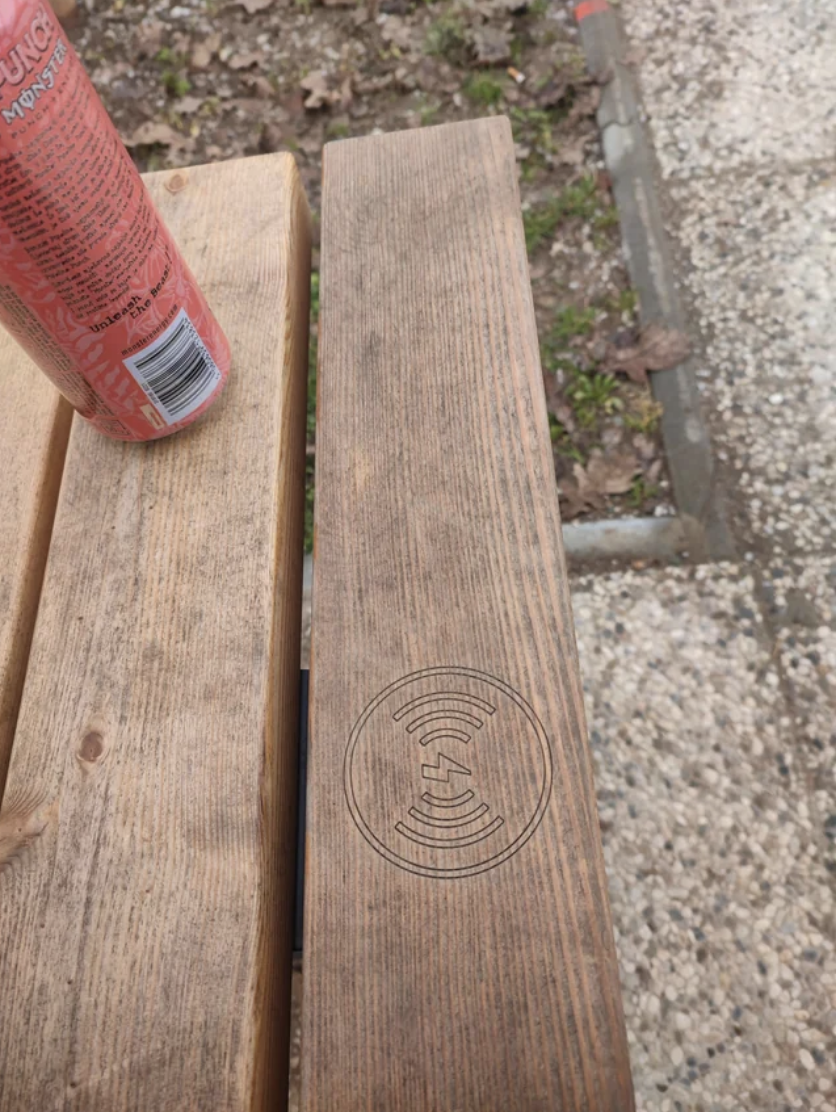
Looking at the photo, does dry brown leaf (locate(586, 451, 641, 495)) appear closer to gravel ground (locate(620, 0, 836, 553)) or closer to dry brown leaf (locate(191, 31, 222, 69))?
gravel ground (locate(620, 0, 836, 553))

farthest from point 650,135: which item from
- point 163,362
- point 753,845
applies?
point 163,362

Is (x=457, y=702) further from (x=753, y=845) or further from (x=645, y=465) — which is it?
(x=645, y=465)

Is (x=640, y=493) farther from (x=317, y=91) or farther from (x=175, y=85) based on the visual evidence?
(x=175, y=85)

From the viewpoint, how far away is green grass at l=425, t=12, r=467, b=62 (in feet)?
10.3

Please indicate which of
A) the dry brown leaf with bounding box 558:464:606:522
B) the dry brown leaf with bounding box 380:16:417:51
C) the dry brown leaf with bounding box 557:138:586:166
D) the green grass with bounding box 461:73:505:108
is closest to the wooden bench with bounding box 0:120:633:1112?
the dry brown leaf with bounding box 558:464:606:522

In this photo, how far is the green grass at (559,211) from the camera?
2734 millimetres

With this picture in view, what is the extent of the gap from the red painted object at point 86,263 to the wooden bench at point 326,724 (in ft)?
0.31

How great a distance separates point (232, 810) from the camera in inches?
34.3

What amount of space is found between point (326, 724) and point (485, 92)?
275 cm

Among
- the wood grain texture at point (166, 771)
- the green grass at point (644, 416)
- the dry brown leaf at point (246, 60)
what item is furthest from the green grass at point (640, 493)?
the dry brown leaf at point (246, 60)

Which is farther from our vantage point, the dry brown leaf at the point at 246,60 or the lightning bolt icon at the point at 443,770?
the dry brown leaf at the point at 246,60

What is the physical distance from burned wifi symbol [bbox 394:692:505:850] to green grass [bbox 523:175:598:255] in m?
2.14

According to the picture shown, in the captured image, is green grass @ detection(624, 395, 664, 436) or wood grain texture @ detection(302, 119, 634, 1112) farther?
green grass @ detection(624, 395, 664, 436)

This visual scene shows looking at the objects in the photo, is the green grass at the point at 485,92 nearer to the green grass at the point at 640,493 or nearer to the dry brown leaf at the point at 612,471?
the dry brown leaf at the point at 612,471
